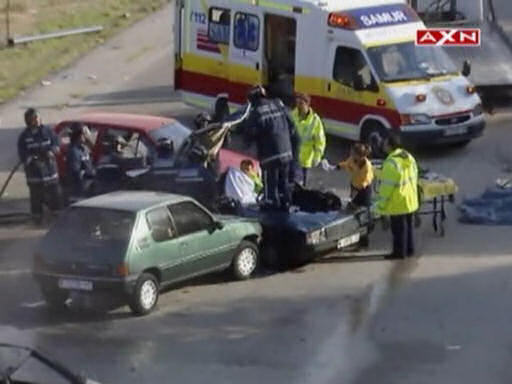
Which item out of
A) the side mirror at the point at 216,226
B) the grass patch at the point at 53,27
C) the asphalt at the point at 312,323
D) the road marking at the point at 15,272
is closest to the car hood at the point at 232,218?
the side mirror at the point at 216,226

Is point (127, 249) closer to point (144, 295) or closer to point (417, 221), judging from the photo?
point (144, 295)

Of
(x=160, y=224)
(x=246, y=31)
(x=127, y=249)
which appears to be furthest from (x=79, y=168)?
(x=246, y=31)

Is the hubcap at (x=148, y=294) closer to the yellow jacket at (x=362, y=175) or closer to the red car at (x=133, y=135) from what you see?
the yellow jacket at (x=362, y=175)

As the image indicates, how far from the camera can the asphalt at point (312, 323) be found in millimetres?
17578

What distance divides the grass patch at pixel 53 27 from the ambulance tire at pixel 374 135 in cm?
896

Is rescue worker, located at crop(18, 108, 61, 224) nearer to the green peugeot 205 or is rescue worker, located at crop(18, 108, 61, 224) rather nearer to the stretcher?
the green peugeot 205

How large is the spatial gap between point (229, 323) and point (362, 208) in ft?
12.0

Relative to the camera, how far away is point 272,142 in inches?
917

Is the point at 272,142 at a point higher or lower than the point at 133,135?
higher

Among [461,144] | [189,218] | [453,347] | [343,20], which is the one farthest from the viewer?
[461,144]

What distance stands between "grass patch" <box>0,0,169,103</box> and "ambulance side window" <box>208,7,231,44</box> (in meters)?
5.82

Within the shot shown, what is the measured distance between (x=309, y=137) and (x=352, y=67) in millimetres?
3136

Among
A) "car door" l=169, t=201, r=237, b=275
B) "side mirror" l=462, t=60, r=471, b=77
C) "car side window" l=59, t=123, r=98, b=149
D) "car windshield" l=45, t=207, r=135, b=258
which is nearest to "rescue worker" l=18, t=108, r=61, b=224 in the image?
"car side window" l=59, t=123, r=98, b=149

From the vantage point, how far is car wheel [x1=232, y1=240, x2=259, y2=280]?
21219mm
